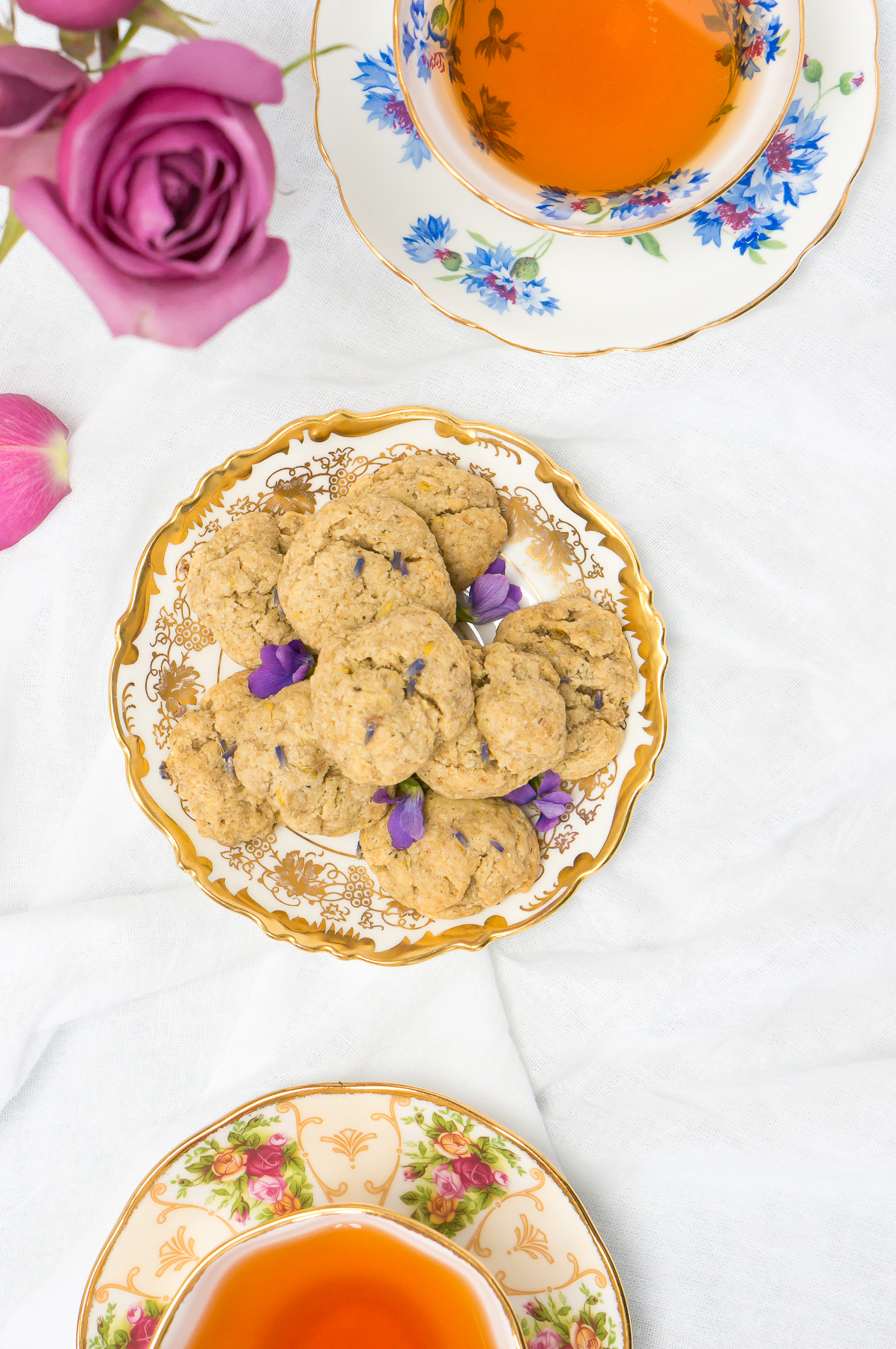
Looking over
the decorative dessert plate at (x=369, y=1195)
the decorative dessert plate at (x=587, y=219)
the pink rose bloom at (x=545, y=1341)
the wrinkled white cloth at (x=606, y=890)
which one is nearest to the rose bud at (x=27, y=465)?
the wrinkled white cloth at (x=606, y=890)

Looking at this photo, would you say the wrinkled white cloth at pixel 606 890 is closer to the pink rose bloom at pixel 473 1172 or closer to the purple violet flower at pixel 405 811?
the pink rose bloom at pixel 473 1172

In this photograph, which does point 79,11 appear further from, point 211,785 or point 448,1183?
point 448,1183

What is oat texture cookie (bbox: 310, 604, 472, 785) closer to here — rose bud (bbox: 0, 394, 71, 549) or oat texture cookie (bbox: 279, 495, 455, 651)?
oat texture cookie (bbox: 279, 495, 455, 651)

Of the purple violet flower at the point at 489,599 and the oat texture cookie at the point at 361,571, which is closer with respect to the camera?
the oat texture cookie at the point at 361,571

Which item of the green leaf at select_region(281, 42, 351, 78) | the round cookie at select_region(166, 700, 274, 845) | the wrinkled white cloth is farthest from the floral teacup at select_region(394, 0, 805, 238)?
the round cookie at select_region(166, 700, 274, 845)

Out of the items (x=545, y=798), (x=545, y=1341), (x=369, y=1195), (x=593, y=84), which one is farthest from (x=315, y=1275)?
(x=593, y=84)

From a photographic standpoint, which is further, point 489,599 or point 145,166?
point 489,599
